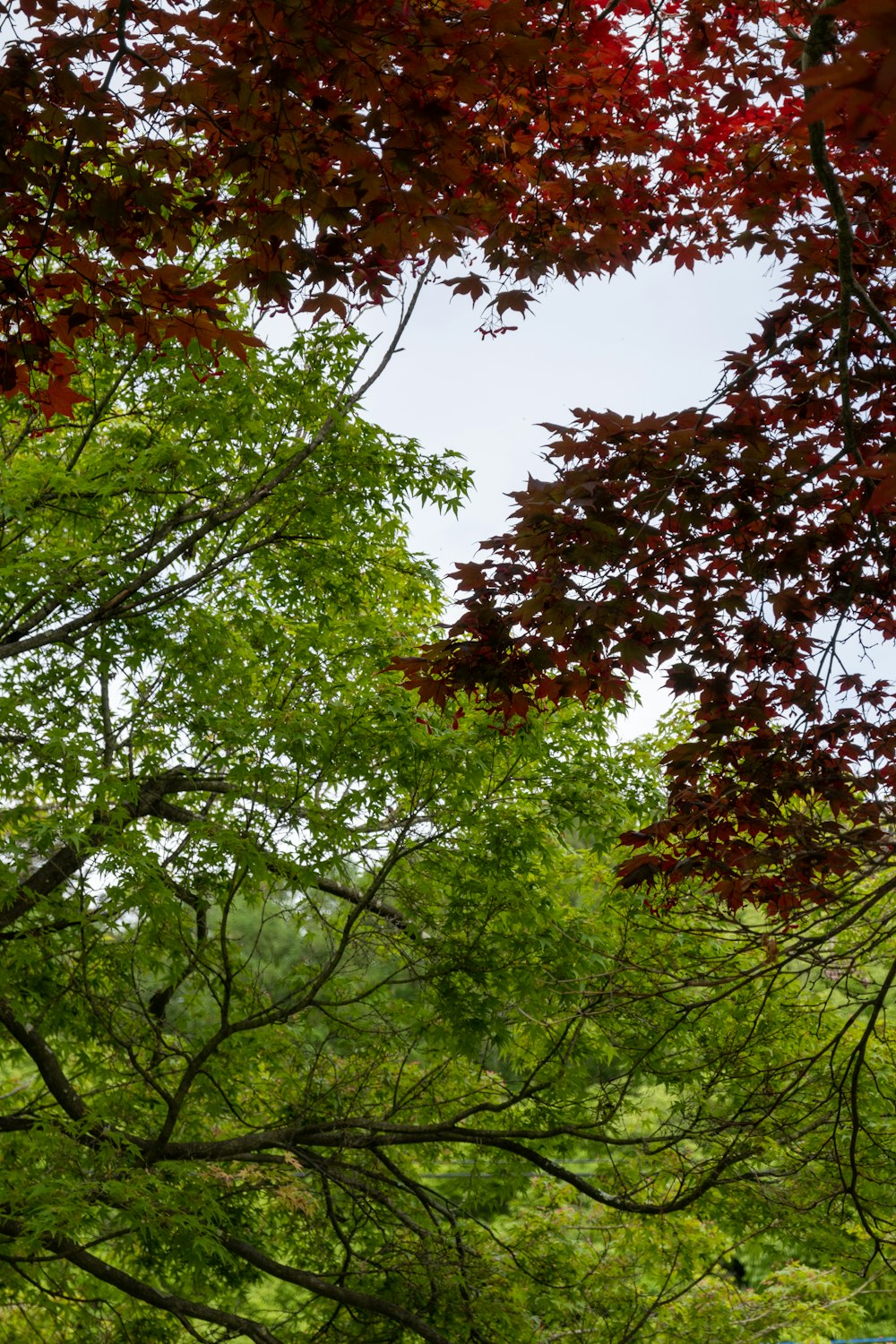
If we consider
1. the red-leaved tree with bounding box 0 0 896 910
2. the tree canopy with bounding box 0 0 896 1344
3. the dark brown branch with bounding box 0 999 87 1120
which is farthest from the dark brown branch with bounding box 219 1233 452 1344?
the red-leaved tree with bounding box 0 0 896 910

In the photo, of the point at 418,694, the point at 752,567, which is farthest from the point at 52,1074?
the point at 752,567

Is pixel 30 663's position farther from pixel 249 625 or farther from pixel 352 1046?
pixel 352 1046

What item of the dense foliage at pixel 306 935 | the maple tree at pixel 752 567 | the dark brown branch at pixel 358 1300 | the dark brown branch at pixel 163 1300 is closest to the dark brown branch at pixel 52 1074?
the dense foliage at pixel 306 935

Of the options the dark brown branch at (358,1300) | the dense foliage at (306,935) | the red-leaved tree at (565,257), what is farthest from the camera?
the dark brown branch at (358,1300)

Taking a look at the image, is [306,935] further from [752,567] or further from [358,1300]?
[752,567]

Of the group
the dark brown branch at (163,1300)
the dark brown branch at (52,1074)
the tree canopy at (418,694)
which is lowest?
the dark brown branch at (163,1300)

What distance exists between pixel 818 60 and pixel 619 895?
361 cm

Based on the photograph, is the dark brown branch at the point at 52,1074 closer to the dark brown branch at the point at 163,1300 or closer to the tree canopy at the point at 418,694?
the tree canopy at the point at 418,694

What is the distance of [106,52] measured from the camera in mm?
2449

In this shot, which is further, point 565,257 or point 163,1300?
point 163,1300

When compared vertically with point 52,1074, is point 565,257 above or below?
above

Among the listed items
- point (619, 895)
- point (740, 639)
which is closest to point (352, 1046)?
point (619, 895)

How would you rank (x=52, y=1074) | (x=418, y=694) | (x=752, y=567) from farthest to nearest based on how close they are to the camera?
(x=52, y=1074)
(x=418, y=694)
(x=752, y=567)

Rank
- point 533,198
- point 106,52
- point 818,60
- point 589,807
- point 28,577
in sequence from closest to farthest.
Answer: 1. point 106,52
2. point 818,60
3. point 533,198
4. point 28,577
5. point 589,807
